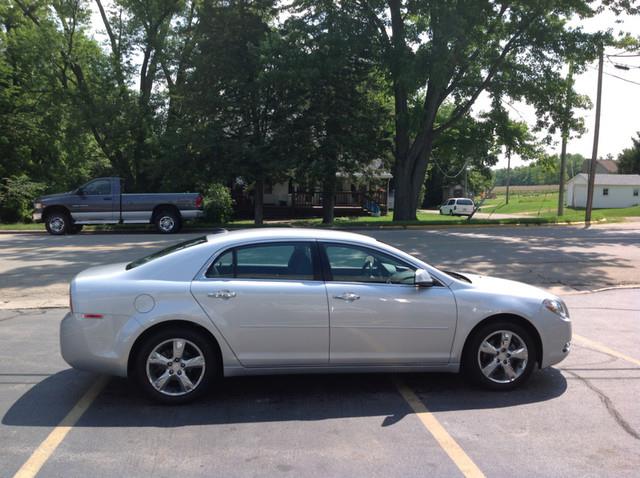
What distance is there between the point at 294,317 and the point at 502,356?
1.87 m

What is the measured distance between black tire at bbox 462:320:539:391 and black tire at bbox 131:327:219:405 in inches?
86.1

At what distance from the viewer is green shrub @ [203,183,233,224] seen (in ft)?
98.1

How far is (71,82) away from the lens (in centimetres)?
3088

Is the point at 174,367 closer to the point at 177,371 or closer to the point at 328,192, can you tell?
the point at 177,371

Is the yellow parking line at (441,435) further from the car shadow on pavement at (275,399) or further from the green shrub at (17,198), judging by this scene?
the green shrub at (17,198)

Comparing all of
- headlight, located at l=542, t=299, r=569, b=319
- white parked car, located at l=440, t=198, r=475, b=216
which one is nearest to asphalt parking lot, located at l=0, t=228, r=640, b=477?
headlight, located at l=542, t=299, r=569, b=319

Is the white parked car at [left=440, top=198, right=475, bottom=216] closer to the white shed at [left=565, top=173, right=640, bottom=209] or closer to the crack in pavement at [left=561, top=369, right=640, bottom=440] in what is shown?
the white shed at [left=565, top=173, right=640, bottom=209]

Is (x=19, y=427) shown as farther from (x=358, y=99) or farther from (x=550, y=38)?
(x=550, y=38)

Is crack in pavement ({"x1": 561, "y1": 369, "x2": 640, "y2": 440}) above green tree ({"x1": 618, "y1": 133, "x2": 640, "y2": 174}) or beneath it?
beneath

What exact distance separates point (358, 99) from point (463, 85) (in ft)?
15.7

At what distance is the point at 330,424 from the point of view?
171 inches

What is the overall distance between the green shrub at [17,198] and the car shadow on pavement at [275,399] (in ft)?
89.4

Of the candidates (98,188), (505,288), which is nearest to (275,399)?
(505,288)

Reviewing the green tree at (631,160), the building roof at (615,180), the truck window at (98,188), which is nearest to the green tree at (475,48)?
the truck window at (98,188)
